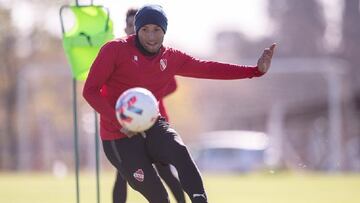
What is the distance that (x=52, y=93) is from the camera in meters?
61.2

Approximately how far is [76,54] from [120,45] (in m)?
2.56

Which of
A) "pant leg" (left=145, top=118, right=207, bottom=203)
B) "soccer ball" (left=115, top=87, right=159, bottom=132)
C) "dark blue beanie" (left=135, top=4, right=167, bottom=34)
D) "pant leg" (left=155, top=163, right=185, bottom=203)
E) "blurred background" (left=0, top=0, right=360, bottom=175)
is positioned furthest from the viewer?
"blurred background" (left=0, top=0, right=360, bottom=175)

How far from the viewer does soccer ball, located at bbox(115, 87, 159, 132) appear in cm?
858

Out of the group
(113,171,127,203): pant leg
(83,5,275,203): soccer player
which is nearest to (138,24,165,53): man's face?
(83,5,275,203): soccer player

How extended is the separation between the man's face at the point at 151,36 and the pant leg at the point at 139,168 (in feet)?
2.74

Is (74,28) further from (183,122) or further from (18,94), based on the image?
(183,122)

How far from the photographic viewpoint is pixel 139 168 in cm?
923

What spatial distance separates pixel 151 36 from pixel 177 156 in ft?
3.64

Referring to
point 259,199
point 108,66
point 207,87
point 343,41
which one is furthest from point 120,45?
point 343,41

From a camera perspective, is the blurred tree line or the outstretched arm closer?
the outstretched arm

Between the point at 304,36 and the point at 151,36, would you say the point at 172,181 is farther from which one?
the point at 304,36

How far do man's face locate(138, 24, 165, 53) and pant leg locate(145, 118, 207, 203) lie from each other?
727 mm

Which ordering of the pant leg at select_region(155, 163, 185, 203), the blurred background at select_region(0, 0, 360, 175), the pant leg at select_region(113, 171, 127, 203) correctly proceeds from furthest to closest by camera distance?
the blurred background at select_region(0, 0, 360, 175) → the pant leg at select_region(155, 163, 185, 203) → the pant leg at select_region(113, 171, 127, 203)

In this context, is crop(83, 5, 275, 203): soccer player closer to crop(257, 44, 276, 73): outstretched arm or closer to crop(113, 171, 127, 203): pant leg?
crop(257, 44, 276, 73): outstretched arm
